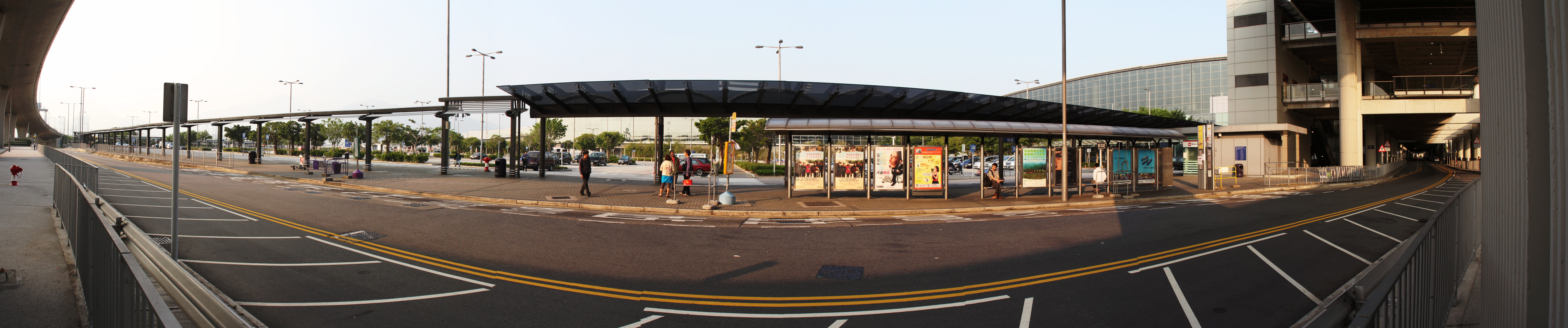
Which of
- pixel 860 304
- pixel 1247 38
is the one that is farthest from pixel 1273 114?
pixel 860 304

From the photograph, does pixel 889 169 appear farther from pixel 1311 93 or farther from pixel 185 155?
pixel 185 155

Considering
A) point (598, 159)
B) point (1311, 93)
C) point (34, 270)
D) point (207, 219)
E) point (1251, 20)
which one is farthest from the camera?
point (598, 159)

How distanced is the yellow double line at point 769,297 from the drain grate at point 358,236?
312mm

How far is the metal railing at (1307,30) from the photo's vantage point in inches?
1542

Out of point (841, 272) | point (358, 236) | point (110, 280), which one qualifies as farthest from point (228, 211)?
point (841, 272)

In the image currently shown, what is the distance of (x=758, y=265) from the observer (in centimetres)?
776

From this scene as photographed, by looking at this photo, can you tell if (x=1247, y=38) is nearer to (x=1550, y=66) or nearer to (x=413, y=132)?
(x=1550, y=66)

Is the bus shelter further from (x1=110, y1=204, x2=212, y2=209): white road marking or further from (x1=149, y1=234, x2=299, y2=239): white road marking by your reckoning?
(x1=110, y1=204, x2=212, y2=209): white road marking

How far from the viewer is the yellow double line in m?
5.87

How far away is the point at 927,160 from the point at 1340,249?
1021 cm

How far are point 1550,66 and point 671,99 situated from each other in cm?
1942

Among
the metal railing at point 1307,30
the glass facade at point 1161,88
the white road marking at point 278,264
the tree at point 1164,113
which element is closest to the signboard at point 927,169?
the white road marking at point 278,264

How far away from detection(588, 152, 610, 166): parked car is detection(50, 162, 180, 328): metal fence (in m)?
43.6

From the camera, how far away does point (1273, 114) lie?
40188 mm
